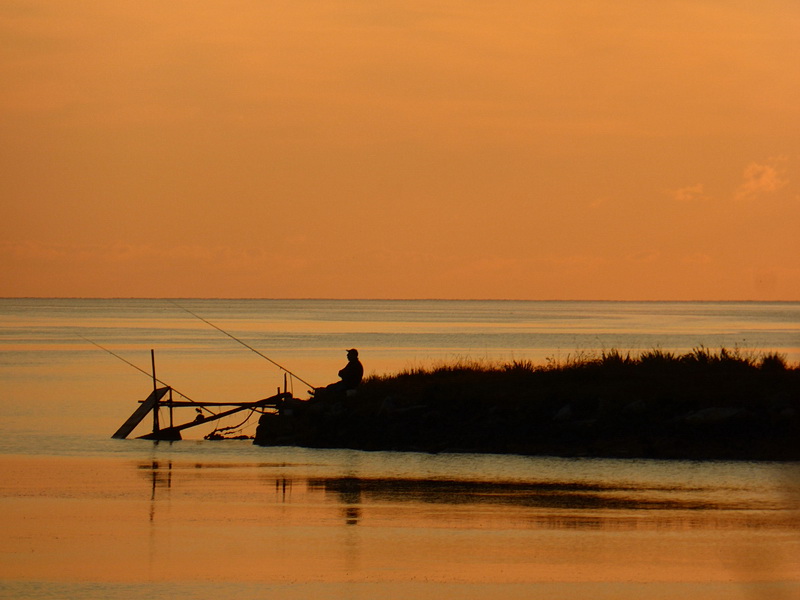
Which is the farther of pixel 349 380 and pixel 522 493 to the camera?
pixel 349 380

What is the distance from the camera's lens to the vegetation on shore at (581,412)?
27.7 meters

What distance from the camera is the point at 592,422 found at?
28.6m

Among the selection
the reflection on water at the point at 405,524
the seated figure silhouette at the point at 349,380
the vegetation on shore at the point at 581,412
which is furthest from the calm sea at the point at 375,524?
the seated figure silhouette at the point at 349,380

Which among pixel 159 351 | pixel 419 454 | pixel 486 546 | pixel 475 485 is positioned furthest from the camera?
pixel 159 351

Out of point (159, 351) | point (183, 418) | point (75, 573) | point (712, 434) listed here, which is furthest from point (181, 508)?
point (159, 351)

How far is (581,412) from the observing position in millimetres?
29094

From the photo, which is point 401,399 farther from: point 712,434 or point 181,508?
point 181,508

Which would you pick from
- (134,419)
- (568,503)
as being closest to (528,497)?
(568,503)

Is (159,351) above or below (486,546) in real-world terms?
above

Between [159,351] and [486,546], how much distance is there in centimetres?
6925

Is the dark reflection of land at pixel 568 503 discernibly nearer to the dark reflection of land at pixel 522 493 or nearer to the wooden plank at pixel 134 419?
the dark reflection of land at pixel 522 493

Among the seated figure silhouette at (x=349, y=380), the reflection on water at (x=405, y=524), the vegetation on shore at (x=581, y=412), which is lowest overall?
the reflection on water at (x=405, y=524)

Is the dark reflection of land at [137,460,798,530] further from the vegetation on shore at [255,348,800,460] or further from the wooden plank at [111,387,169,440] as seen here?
the wooden plank at [111,387,169,440]

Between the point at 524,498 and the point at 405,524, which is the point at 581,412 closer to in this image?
the point at 524,498
